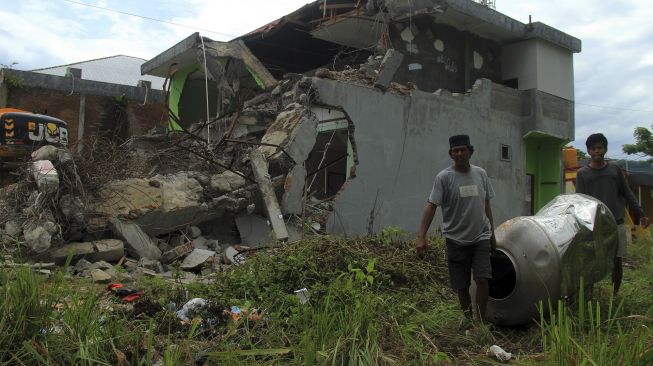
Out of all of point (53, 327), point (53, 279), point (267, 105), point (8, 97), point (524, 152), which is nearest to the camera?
point (53, 327)

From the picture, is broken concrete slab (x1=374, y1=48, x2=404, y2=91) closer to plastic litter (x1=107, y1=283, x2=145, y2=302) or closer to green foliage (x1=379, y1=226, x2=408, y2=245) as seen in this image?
green foliage (x1=379, y1=226, x2=408, y2=245)

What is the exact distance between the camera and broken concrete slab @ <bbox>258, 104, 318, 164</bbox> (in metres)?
8.44

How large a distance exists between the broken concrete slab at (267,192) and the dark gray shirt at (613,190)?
14.5ft

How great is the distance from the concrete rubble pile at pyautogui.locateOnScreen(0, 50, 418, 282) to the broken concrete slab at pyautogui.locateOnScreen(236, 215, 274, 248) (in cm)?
2

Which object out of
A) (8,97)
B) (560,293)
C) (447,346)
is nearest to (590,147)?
(560,293)

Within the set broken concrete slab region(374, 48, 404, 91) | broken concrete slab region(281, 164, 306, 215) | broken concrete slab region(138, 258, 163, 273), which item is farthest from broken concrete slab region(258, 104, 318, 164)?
broken concrete slab region(138, 258, 163, 273)

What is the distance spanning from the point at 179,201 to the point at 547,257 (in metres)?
5.35

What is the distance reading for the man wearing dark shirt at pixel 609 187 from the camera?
478 cm

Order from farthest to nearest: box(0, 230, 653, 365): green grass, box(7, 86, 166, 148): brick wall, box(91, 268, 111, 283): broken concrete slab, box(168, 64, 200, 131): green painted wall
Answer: box(7, 86, 166, 148): brick wall
box(168, 64, 200, 131): green painted wall
box(91, 268, 111, 283): broken concrete slab
box(0, 230, 653, 365): green grass

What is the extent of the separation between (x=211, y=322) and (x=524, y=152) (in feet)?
37.5

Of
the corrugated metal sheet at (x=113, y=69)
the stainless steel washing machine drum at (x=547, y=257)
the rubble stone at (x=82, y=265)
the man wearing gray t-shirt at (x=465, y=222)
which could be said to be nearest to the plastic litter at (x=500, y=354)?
the man wearing gray t-shirt at (x=465, y=222)

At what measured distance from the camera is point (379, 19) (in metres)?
11.3

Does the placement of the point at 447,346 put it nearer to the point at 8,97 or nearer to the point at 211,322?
the point at 211,322

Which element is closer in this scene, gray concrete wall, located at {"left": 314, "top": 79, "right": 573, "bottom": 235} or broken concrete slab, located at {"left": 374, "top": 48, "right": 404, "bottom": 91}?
gray concrete wall, located at {"left": 314, "top": 79, "right": 573, "bottom": 235}
